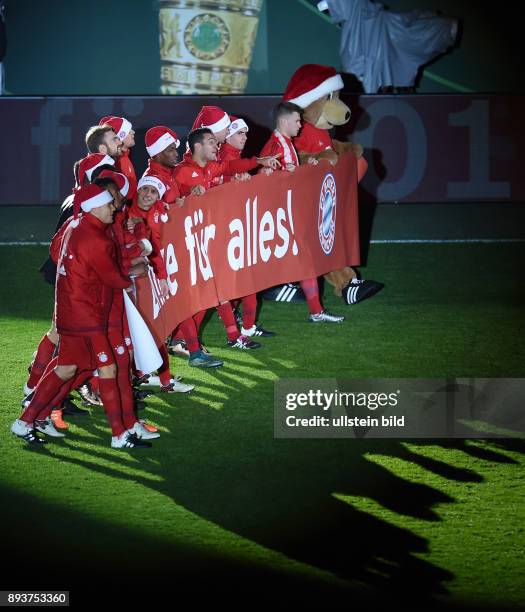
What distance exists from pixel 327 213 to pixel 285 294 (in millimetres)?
1355

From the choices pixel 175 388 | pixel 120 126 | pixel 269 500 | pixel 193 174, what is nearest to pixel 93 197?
pixel 269 500

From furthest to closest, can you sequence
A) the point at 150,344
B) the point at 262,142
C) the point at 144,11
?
the point at 144,11 → the point at 262,142 → the point at 150,344

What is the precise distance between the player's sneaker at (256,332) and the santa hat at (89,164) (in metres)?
2.59

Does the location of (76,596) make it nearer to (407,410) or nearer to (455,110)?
(407,410)

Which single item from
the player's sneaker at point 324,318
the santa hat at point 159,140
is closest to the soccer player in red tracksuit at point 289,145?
the player's sneaker at point 324,318

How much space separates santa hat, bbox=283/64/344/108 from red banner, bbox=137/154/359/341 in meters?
0.65

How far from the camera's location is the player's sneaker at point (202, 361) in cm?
955

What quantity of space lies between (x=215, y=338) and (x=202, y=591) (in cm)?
527

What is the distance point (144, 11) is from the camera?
67.5 feet

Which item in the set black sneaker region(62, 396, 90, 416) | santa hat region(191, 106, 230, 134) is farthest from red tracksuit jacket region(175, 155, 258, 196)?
black sneaker region(62, 396, 90, 416)

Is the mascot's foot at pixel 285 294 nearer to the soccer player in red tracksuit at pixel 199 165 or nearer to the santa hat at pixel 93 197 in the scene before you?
the soccer player in red tracksuit at pixel 199 165

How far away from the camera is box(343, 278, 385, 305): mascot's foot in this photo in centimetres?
1188

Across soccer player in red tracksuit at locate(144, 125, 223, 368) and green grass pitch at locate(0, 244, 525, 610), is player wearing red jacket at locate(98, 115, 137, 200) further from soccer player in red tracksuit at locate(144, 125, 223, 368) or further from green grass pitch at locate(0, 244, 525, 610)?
green grass pitch at locate(0, 244, 525, 610)

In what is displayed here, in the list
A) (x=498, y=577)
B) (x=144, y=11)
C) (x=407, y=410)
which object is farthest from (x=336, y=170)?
(x=144, y=11)
